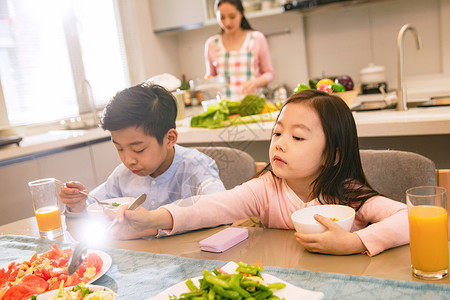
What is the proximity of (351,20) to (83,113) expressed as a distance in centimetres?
230

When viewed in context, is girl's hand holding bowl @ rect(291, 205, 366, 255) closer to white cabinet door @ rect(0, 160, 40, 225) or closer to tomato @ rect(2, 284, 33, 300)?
tomato @ rect(2, 284, 33, 300)

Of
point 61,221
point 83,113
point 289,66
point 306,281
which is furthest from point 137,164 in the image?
point 289,66

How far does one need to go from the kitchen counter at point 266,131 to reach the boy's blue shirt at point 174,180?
67 cm

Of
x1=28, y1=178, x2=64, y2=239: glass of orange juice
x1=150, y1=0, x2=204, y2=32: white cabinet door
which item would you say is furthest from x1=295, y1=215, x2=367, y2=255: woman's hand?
x1=150, y1=0, x2=204, y2=32: white cabinet door

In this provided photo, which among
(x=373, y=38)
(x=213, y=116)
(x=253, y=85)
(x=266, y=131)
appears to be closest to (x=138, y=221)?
(x=266, y=131)

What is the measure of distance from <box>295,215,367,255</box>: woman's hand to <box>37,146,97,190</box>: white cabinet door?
2132 mm

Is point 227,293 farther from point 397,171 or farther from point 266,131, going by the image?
point 266,131

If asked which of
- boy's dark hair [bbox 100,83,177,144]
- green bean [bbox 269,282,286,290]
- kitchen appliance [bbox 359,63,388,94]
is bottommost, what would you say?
green bean [bbox 269,282,286,290]

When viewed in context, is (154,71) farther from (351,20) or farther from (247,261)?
(247,261)

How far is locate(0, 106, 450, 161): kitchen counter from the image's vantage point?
5.89 ft

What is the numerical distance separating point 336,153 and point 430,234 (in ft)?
1.38

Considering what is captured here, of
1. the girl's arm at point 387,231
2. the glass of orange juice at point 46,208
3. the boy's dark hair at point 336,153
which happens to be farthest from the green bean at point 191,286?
the glass of orange juice at point 46,208

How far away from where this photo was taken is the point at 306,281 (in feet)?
2.62

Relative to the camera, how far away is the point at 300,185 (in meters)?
1.22
